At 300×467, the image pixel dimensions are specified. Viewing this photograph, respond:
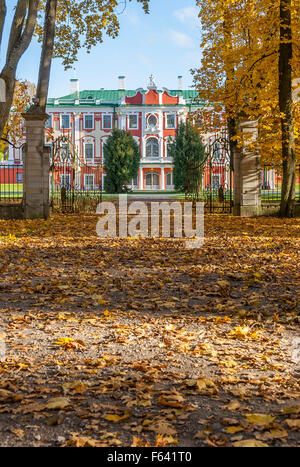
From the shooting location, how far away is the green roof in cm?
5991

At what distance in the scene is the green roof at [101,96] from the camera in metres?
59.9

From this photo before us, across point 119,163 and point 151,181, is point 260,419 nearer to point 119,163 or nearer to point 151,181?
point 119,163

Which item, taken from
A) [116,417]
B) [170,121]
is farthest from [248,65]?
[170,121]

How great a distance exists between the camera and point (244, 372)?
355 centimetres

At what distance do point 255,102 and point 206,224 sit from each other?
14.9 feet

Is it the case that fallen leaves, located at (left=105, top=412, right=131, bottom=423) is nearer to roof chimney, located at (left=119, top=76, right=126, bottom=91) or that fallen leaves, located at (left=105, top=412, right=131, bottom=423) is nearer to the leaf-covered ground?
the leaf-covered ground

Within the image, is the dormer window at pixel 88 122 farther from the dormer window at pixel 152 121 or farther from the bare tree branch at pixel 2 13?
the bare tree branch at pixel 2 13

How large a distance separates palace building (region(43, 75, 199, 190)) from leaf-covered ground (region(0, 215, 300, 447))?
168ft

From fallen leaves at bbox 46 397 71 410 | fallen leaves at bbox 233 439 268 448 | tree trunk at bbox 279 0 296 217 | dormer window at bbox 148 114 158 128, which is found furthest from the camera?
dormer window at bbox 148 114 158 128

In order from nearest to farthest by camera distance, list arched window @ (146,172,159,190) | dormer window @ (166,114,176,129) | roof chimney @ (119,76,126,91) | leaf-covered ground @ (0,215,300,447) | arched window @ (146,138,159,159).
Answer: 1. leaf-covered ground @ (0,215,300,447)
2. arched window @ (146,172,159,190)
3. dormer window @ (166,114,176,129)
4. arched window @ (146,138,159,159)
5. roof chimney @ (119,76,126,91)

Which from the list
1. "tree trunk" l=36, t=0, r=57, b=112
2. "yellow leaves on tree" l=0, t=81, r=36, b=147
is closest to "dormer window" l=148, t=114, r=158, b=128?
"yellow leaves on tree" l=0, t=81, r=36, b=147

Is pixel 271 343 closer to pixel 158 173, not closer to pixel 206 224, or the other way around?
pixel 206 224

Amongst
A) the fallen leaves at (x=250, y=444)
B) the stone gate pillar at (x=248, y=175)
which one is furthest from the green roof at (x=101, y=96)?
the fallen leaves at (x=250, y=444)

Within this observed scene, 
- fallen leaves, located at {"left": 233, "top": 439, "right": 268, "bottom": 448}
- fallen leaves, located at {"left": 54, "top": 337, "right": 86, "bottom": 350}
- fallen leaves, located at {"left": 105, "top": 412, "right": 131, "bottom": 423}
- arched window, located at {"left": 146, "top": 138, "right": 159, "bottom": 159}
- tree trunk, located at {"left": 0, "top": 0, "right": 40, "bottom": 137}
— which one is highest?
arched window, located at {"left": 146, "top": 138, "right": 159, "bottom": 159}
